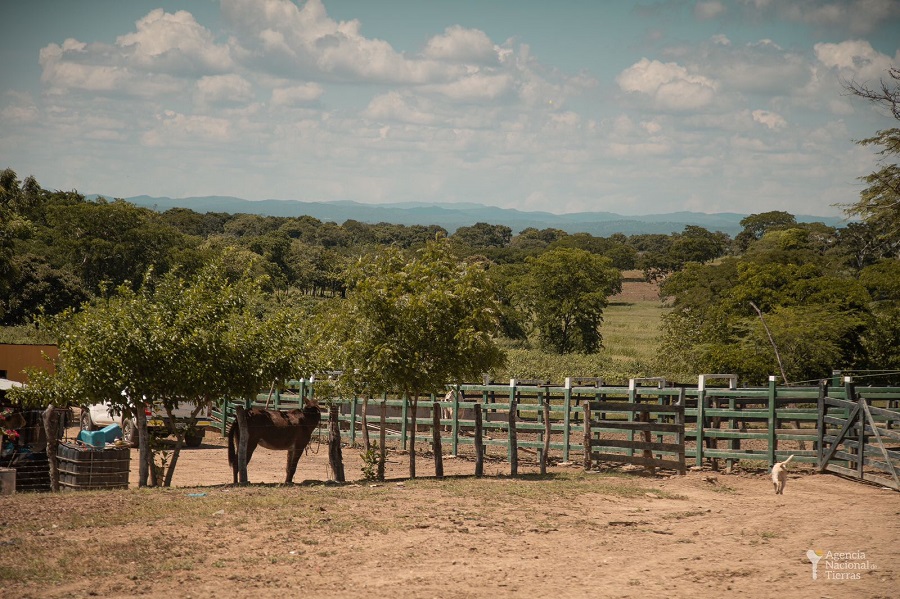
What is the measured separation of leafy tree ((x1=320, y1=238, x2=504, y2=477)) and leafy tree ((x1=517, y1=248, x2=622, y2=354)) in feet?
184

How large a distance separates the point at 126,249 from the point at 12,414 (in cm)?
6719

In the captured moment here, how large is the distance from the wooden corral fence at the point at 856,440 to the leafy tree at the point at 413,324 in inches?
272

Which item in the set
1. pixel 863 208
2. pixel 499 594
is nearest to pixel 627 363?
pixel 863 208

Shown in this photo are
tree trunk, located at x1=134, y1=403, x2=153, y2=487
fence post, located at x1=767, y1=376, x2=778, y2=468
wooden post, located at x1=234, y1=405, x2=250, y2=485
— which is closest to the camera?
tree trunk, located at x1=134, y1=403, x2=153, y2=487

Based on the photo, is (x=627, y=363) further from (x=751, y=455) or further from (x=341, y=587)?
(x=341, y=587)

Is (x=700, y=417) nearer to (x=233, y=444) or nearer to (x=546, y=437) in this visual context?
(x=546, y=437)

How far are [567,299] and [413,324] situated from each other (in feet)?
190

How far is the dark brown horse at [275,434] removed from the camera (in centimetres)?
1850

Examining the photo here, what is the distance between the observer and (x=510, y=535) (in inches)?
491

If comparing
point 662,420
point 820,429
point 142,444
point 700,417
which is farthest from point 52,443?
point 820,429

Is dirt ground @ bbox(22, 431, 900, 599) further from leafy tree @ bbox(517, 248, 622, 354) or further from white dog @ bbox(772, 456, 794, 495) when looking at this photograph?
leafy tree @ bbox(517, 248, 622, 354)

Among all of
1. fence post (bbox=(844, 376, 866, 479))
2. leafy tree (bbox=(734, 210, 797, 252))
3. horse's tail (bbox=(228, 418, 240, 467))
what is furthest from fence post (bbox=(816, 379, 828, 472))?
leafy tree (bbox=(734, 210, 797, 252))

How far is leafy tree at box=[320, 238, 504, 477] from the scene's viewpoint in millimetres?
17688

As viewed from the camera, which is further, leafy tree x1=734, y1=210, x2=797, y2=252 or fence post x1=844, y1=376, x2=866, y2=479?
leafy tree x1=734, y1=210, x2=797, y2=252
